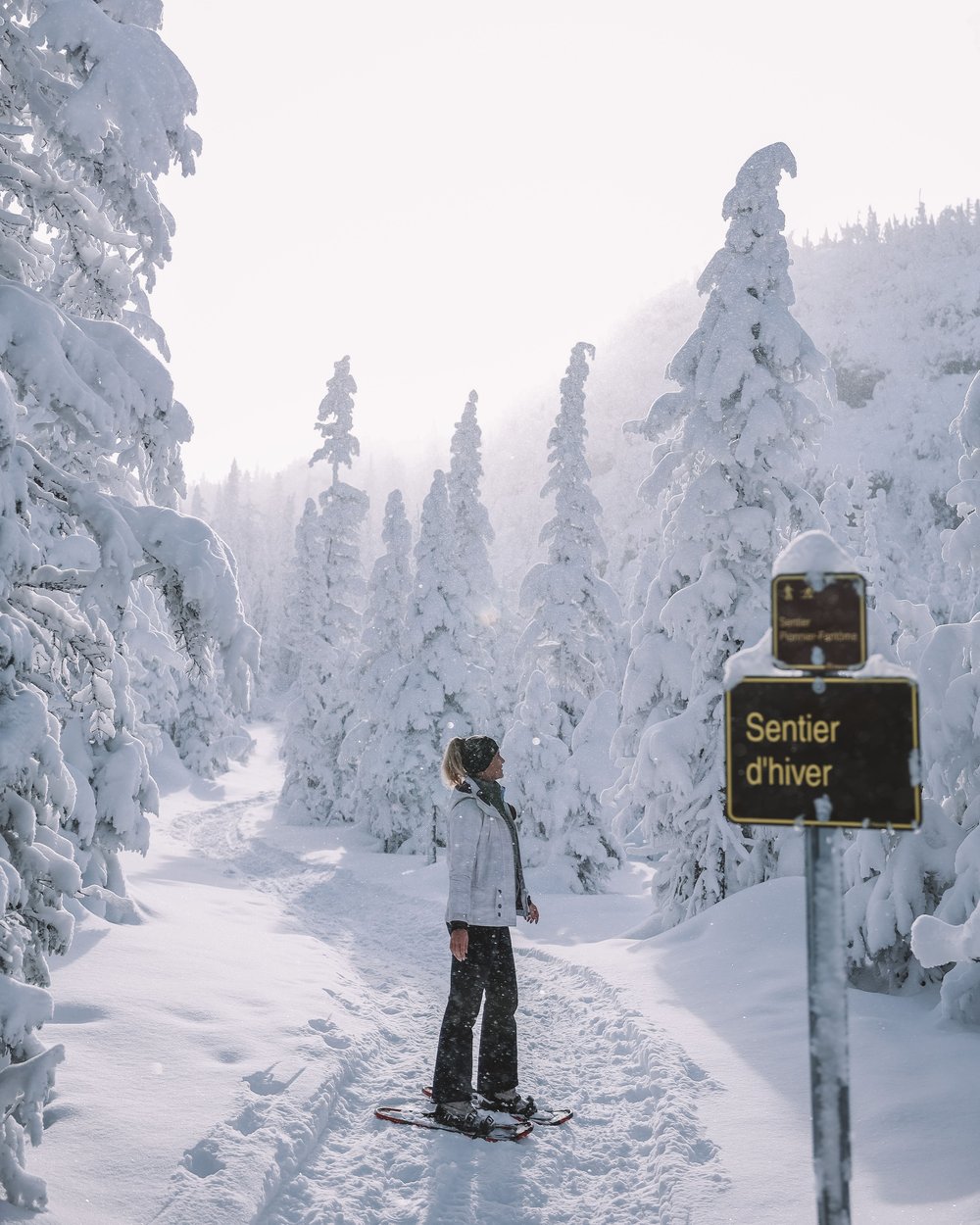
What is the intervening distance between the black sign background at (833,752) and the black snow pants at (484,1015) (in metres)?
3.33

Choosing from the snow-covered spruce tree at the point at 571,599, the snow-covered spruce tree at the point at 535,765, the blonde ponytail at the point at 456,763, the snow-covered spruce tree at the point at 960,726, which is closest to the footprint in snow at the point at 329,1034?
the blonde ponytail at the point at 456,763

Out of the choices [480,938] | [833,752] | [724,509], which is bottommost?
[480,938]

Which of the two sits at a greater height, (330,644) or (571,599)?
(571,599)

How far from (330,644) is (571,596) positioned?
48.8 ft

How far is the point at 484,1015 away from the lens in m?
5.76

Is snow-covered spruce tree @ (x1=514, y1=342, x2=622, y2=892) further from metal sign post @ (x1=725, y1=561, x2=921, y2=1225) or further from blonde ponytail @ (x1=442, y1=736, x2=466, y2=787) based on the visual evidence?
metal sign post @ (x1=725, y1=561, x2=921, y2=1225)

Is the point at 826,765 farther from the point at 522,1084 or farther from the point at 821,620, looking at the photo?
the point at 522,1084

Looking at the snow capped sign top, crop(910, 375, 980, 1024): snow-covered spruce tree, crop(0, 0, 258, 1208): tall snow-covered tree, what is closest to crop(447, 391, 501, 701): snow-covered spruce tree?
crop(910, 375, 980, 1024): snow-covered spruce tree

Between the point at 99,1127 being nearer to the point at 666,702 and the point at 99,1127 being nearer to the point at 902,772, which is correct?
the point at 902,772

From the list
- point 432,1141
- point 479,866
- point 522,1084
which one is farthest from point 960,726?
point 432,1141

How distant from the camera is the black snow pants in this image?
18.4 feet

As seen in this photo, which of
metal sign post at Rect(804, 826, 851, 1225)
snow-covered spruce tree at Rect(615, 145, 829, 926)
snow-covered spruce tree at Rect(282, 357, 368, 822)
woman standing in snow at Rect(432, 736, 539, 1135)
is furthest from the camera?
snow-covered spruce tree at Rect(282, 357, 368, 822)

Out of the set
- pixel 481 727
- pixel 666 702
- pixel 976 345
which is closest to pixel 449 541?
pixel 481 727

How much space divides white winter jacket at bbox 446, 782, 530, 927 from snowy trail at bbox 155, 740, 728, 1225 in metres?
1.33
